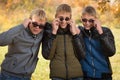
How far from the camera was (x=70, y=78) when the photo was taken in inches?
207

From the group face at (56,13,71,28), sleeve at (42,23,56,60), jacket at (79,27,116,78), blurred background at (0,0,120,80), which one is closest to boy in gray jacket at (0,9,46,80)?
sleeve at (42,23,56,60)

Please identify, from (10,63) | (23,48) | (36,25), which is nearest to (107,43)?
(36,25)

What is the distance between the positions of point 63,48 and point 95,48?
52 centimetres

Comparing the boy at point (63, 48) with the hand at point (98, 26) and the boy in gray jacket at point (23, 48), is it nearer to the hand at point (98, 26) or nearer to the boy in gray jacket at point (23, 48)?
the boy in gray jacket at point (23, 48)

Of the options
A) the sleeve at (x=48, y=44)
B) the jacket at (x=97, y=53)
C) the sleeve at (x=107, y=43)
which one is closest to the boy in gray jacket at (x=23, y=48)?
the sleeve at (x=48, y=44)

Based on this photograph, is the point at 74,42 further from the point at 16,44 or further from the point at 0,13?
the point at 0,13

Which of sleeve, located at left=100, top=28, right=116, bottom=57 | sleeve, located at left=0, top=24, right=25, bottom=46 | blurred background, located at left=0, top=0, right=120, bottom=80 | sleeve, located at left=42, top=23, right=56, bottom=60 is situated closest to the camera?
sleeve, located at left=0, top=24, right=25, bottom=46

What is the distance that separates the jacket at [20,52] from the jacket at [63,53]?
220 mm

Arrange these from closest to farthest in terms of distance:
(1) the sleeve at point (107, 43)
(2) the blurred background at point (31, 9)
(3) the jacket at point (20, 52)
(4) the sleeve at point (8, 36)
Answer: (4) the sleeve at point (8, 36), (3) the jacket at point (20, 52), (1) the sleeve at point (107, 43), (2) the blurred background at point (31, 9)

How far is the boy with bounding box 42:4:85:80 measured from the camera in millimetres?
5223

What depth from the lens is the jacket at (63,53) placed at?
17.1 feet

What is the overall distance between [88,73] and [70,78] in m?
0.32

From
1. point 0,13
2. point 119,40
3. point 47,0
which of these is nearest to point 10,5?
point 0,13

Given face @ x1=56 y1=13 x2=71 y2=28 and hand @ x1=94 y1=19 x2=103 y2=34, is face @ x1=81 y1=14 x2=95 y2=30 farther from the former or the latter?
face @ x1=56 y1=13 x2=71 y2=28
